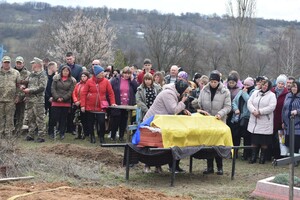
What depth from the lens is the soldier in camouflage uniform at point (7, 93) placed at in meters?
12.8

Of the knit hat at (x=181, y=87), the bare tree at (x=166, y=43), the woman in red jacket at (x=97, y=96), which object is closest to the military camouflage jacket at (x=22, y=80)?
the woman in red jacket at (x=97, y=96)

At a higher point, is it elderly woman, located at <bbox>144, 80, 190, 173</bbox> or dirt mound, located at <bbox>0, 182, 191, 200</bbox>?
elderly woman, located at <bbox>144, 80, 190, 173</bbox>

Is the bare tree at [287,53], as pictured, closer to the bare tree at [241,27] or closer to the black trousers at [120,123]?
the bare tree at [241,27]

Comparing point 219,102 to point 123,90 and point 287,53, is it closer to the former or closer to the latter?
point 123,90

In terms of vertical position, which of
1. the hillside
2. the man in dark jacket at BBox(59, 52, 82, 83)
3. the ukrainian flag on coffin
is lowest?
the ukrainian flag on coffin

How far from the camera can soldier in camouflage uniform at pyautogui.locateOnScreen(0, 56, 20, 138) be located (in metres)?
12.8

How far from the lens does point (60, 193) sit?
22.4 ft

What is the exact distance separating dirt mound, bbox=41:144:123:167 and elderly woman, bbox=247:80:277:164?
2991 millimetres

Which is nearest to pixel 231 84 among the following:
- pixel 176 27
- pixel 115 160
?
pixel 115 160

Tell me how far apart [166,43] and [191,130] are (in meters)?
47.7

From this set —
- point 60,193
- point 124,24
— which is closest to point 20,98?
point 60,193

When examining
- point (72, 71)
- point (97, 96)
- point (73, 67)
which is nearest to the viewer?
point (97, 96)

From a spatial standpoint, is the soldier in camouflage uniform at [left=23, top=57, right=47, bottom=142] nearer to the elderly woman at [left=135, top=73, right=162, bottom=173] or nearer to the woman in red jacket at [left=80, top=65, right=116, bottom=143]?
the woman in red jacket at [left=80, top=65, right=116, bottom=143]

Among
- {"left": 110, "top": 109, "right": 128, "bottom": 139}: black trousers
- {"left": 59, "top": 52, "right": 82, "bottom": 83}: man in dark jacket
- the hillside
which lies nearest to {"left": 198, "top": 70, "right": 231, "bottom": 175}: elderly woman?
{"left": 110, "top": 109, "right": 128, "bottom": 139}: black trousers
